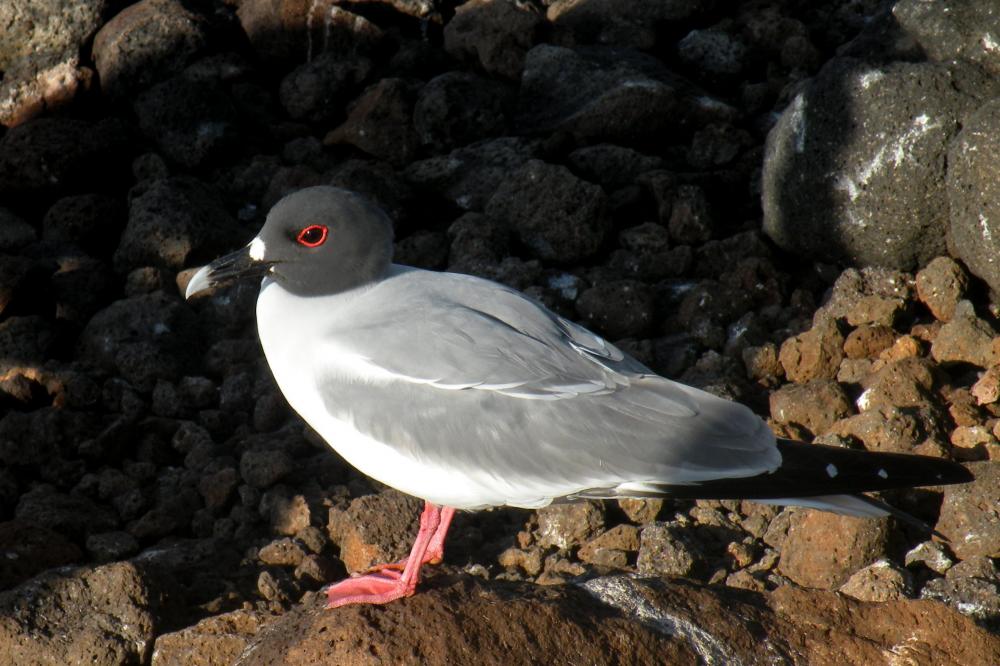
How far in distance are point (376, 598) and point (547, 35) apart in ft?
17.2

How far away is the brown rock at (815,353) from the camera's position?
533cm

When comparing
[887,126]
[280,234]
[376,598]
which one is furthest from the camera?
[887,126]

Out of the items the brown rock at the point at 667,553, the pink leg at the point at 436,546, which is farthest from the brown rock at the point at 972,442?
the pink leg at the point at 436,546

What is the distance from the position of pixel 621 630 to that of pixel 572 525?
1105 millimetres

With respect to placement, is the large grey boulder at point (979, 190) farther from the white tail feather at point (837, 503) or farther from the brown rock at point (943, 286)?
the white tail feather at point (837, 503)

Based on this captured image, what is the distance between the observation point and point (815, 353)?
17.5 feet

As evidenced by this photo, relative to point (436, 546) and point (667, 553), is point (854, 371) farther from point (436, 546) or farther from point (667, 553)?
point (436, 546)

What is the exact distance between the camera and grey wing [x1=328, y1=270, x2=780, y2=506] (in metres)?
3.85

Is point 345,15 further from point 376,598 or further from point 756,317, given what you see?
point 376,598

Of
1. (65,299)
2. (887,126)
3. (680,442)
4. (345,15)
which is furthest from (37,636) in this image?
(345,15)

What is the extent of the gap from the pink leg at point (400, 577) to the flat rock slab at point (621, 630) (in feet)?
0.40

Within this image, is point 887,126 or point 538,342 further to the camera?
point 887,126

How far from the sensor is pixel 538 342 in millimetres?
4043

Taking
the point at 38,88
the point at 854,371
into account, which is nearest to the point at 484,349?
the point at 854,371
